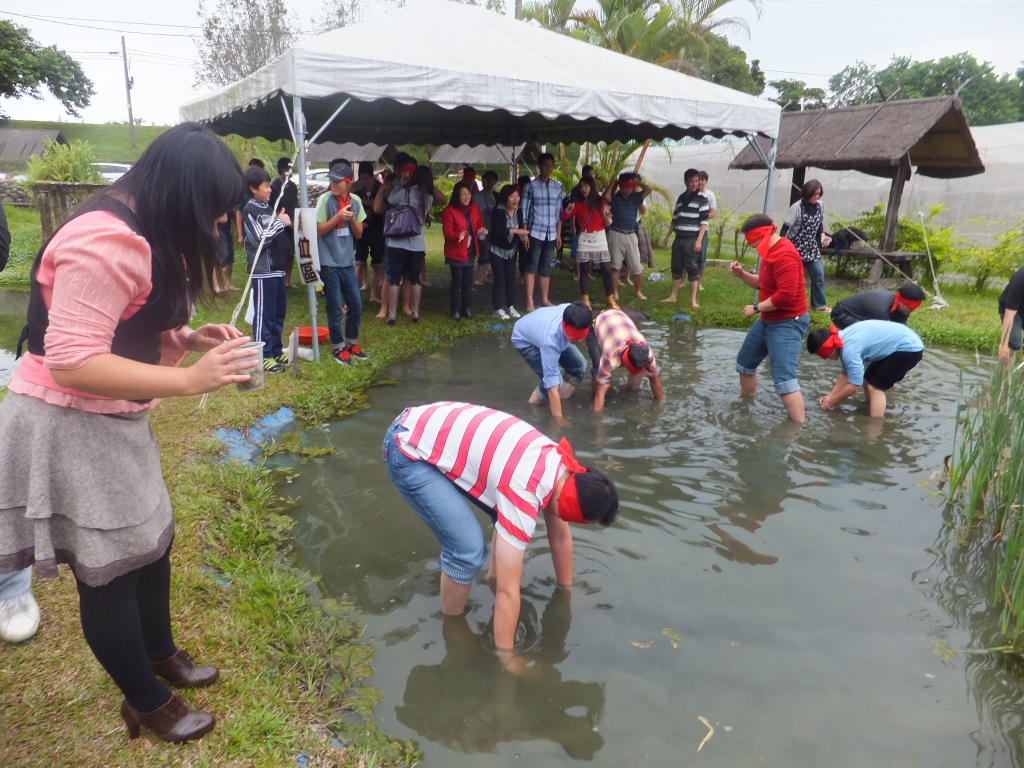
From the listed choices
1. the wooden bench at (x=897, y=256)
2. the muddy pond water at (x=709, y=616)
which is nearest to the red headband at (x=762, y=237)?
the muddy pond water at (x=709, y=616)

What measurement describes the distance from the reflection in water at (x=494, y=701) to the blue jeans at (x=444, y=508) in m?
Result: 0.37

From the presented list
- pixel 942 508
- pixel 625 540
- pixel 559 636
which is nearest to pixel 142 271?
pixel 559 636

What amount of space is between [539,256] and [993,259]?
291 inches

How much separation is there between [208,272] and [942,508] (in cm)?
451

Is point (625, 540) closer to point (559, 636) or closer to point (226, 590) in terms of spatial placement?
point (559, 636)

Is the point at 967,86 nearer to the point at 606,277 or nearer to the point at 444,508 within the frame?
the point at 606,277

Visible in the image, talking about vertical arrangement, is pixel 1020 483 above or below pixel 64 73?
below

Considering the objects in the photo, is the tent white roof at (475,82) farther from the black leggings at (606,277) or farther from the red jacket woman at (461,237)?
the black leggings at (606,277)

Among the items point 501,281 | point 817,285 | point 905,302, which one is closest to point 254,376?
point 905,302

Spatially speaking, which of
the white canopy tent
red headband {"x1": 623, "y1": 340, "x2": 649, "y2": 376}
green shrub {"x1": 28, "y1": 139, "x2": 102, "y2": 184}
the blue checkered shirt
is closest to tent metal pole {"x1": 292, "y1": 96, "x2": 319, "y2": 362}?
the white canopy tent

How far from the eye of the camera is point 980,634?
10.6ft

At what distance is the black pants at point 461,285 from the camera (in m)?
8.88

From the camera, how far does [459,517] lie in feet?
9.45

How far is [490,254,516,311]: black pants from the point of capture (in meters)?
9.09
